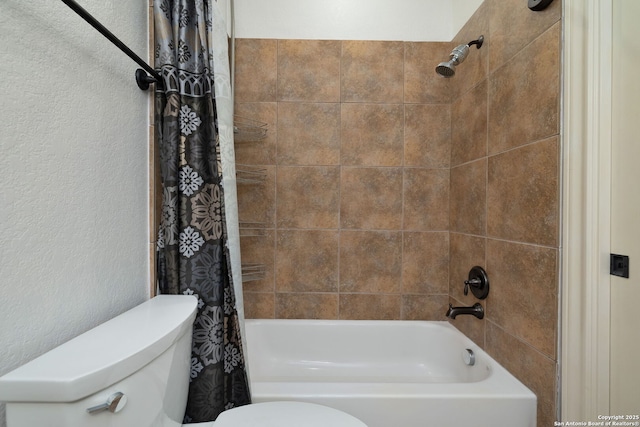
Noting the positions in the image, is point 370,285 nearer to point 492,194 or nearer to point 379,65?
point 492,194


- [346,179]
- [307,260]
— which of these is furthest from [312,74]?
[307,260]

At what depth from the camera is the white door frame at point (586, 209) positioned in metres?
0.79

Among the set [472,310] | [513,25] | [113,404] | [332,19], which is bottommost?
[472,310]

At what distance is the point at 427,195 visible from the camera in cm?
168

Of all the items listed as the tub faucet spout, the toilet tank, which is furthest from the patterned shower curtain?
the tub faucet spout

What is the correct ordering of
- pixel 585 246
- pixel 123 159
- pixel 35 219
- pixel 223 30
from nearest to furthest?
pixel 35 219 < pixel 585 246 < pixel 123 159 < pixel 223 30

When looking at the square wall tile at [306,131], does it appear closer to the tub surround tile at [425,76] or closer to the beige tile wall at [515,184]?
the tub surround tile at [425,76]

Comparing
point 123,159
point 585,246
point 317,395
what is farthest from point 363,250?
point 123,159

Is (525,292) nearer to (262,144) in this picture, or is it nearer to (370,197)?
(370,197)

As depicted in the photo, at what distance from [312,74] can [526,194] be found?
1.20 m

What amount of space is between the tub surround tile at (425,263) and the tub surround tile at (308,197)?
1.44 ft

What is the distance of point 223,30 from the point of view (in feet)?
3.40

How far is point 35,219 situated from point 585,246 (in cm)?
132

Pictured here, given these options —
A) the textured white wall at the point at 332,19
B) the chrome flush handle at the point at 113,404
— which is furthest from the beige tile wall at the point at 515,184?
the chrome flush handle at the point at 113,404
